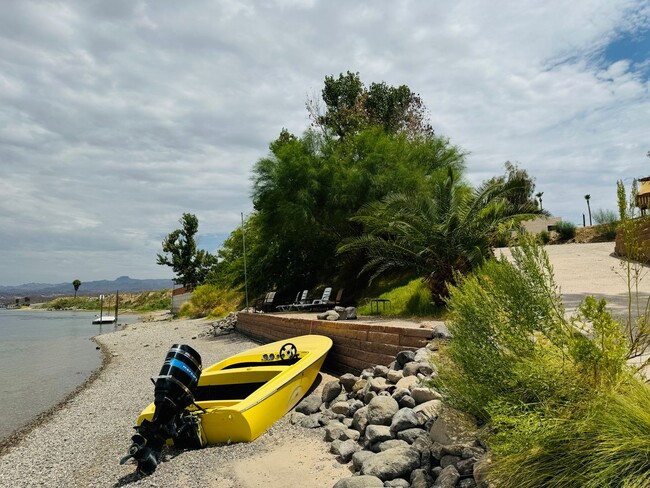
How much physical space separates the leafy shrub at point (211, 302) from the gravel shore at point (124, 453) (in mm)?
16493

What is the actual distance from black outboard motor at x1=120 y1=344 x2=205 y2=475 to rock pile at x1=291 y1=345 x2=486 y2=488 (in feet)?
4.65

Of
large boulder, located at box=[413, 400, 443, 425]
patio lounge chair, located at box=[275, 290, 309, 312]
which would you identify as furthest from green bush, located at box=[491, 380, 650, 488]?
patio lounge chair, located at box=[275, 290, 309, 312]

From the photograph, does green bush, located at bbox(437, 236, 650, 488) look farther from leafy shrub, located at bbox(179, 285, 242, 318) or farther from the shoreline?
leafy shrub, located at bbox(179, 285, 242, 318)

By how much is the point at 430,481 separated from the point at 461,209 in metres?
7.76

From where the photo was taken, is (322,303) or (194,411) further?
(322,303)

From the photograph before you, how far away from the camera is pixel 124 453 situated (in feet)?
19.6

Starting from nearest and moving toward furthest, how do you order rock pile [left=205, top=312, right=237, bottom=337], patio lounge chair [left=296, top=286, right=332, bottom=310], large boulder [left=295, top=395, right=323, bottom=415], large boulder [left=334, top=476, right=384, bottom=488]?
large boulder [left=334, top=476, right=384, bottom=488]
large boulder [left=295, top=395, right=323, bottom=415]
patio lounge chair [left=296, top=286, right=332, bottom=310]
rock pile [left=205, top=312, right=237, bottom=337]

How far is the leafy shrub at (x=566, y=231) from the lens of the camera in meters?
26.0

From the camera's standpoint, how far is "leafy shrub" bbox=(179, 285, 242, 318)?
2648cm

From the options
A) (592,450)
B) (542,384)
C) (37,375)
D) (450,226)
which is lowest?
(37,375)

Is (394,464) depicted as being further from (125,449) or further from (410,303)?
(410,303)

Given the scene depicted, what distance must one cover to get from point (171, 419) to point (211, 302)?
83.2ft

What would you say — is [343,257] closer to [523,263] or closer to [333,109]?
[333,109]

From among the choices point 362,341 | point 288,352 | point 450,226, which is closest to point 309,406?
point 288,352
